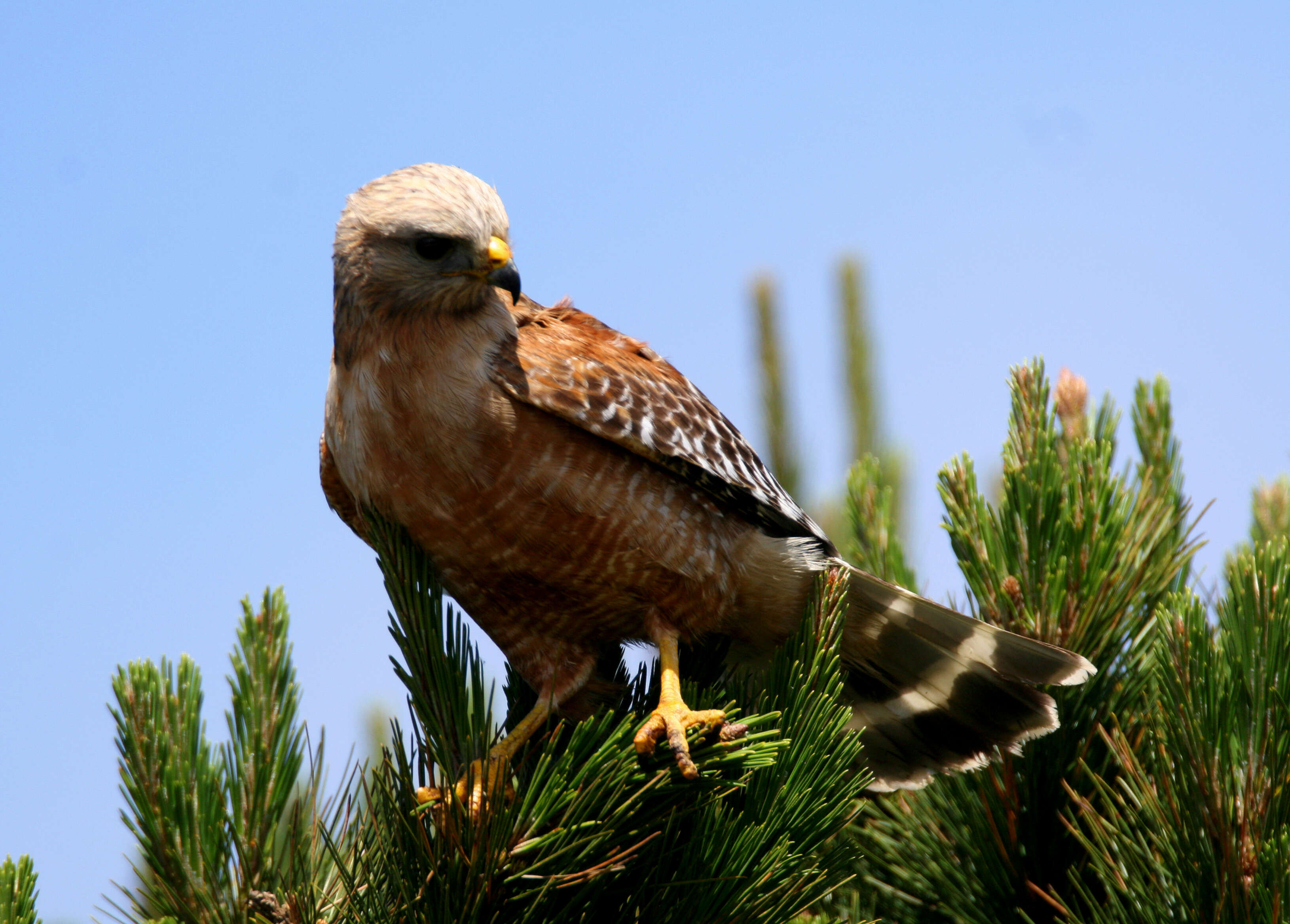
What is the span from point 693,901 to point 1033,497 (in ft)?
4.74

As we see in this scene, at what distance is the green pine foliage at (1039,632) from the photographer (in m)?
2.89

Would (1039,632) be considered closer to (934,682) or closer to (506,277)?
(934,682)

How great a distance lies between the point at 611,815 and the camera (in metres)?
2.20

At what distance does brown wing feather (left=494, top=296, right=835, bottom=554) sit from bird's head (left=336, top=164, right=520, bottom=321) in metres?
0.21

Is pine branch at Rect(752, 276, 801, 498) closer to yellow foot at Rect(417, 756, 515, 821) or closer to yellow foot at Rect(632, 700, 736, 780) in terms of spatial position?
yellow foot at Rect(632, 700, 736, 780)

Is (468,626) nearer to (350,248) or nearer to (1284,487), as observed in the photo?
(350,248)

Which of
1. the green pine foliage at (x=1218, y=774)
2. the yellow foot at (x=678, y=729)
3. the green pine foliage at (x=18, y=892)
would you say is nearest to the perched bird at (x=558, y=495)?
the yellow foot at (x=678, y=729)

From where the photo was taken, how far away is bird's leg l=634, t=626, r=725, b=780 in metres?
2.25

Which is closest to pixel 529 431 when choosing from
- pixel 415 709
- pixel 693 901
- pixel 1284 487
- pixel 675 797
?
pixel 415 709

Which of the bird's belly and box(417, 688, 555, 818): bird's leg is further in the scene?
the bird's belly

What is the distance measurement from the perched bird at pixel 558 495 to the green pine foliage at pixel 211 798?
1.66 ft

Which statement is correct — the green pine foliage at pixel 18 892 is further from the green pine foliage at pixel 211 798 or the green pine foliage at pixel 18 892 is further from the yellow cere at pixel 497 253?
the yellow cere at pixel 497 253

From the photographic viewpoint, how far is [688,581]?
9.99 ft

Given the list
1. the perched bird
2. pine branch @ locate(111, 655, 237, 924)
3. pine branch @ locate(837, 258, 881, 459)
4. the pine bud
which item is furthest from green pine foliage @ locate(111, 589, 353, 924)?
pine branch @ locate(837, 258, 881, 459)
